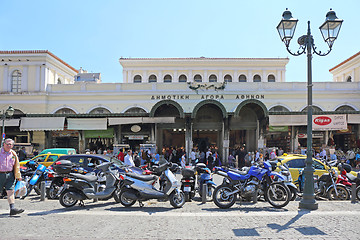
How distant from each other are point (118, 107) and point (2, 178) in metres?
21.0

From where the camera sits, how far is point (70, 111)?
2880cm

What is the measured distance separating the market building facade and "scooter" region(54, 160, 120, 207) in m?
14.2

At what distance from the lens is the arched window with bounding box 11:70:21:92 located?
1166 inches

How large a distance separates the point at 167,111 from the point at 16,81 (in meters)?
15.0

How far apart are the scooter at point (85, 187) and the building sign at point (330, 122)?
18784mm

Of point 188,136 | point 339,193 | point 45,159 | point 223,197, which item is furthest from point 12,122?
point 339,193

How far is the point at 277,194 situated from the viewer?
8.96 m

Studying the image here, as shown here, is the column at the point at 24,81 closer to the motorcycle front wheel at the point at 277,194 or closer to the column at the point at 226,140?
the column at the point at 226,140

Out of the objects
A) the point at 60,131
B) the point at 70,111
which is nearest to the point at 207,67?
the point at 70,111

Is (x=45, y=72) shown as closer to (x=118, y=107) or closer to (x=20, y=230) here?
(x=118, y=107)

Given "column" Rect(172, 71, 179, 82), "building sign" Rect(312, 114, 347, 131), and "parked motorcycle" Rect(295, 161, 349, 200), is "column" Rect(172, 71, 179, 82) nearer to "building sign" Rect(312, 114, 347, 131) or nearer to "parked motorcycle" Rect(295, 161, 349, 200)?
"building sign" Rect(312, 114, 347, 131)

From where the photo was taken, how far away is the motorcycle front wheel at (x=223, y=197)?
8.84 m

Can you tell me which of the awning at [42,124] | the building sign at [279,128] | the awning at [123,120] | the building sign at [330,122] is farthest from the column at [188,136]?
the awning at [42,124]

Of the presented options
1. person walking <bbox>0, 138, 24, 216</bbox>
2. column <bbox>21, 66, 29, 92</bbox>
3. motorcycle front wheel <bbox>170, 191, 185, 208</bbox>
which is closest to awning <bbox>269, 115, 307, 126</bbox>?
motorcycle front wheel <bbox>170, 191, 185, 208</bbox>
